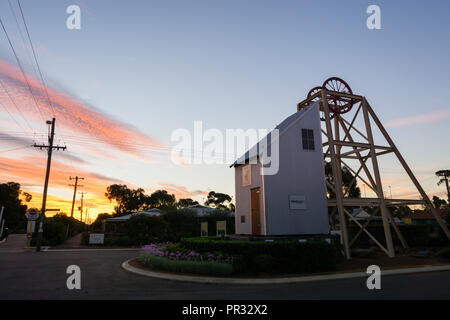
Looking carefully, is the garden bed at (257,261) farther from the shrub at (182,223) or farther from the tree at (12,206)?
the tree at (12,206)

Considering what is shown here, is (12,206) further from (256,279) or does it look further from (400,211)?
(400,211)

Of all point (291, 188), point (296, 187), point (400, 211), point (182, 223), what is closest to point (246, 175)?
point (291, 188)

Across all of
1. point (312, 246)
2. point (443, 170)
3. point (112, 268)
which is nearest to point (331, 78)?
point (312, 246)

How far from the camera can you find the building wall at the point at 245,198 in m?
17.0

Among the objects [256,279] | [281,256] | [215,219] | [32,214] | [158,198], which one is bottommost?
[256,279]

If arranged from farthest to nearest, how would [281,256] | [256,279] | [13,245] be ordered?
[13,245] → [281,256] → [256,279]

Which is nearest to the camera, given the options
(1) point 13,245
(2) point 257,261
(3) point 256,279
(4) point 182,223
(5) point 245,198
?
(3) point 256,279

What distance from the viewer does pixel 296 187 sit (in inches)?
669

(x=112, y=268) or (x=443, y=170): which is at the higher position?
(x=443, y=170)

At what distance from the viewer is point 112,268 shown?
46.8 feet

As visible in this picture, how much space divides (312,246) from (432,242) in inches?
678

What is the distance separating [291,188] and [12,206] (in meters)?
78.2

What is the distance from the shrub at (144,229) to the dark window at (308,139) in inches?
852
